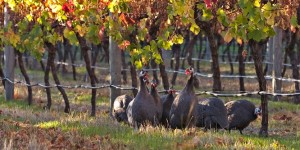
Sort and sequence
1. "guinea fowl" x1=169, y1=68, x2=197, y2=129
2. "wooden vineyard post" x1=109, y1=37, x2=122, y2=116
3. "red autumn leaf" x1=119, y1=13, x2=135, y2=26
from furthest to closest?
"wooden vineyard post" x1=109, y1=37, x2=122, y2=116
"guinea fowl" x1=169, y1=68, x2=197, y2=129
"red autumn leaf" x1=119, y1=13, x2=135, y2=26

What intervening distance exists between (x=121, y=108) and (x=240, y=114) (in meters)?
2.57

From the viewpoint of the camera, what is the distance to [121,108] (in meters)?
13.4

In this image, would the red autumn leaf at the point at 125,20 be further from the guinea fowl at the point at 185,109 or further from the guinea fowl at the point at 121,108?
the guinea fowl at the point at 121,108

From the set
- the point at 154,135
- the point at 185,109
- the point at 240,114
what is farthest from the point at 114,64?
the point at 154,135

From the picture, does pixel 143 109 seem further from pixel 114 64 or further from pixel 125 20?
pixel 114 64

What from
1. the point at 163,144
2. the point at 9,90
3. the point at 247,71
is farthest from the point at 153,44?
the point at 247,71

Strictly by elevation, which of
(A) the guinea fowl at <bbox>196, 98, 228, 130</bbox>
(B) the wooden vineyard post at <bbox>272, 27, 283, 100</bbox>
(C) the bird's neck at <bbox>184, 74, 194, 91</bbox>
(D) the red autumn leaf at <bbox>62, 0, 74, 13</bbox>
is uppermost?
(D) the red autumn leaf at <bbox>62, 0, 74, 13</bbox>

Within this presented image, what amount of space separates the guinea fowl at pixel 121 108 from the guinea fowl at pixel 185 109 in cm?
213

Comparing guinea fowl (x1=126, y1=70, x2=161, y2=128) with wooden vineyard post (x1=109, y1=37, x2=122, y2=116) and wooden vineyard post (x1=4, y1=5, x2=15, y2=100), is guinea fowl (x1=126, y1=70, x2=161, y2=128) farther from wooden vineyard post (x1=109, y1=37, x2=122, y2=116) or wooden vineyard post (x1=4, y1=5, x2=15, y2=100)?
wooden vineyard post (x1=4, y1=5, x2=15, y2=100)

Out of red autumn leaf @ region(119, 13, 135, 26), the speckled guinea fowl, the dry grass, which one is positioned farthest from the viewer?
the speckled guinea fowl

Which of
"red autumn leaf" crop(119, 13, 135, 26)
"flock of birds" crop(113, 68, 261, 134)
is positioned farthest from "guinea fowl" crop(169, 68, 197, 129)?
"red autumn leaf" crop(119, 13, 135, 26)

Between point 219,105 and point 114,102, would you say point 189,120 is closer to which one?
point 219,105

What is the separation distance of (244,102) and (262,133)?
1.40m

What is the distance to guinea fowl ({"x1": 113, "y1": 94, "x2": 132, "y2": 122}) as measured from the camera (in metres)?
13.3
